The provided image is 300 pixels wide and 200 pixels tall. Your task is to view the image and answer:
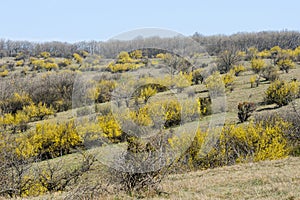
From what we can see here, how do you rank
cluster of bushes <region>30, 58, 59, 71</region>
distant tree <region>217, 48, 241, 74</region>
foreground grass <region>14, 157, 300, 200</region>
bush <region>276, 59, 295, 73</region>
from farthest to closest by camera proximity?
cluster of bushes <region>30, 58, 59, 71</region> → distant tree <region>217, 48, 241, 74</region> → bush <region>276, 59, 295, 73</region> → foreground grass <region>14, 157, 300, 200</region>

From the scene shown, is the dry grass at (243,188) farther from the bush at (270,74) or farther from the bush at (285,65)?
the bush at (285,65)

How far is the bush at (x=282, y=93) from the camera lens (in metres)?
34.2

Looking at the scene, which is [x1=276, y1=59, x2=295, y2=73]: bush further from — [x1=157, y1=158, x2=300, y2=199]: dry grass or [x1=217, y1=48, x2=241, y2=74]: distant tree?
[x1=157, y1=158, x2=300, y2=199]: dry grass

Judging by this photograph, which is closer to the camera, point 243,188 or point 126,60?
point 243,188

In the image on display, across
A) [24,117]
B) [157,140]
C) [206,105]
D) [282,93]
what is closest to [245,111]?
[282,93]

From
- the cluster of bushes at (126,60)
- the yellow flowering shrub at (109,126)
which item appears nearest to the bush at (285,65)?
the cluster of bushes at (126,60)

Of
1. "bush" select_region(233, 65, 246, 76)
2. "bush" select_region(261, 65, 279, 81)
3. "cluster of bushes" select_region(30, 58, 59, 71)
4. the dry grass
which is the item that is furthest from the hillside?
"cluster of bushes" select_region(30, 58, 59, 71)

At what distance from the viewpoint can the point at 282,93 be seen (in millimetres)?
34625

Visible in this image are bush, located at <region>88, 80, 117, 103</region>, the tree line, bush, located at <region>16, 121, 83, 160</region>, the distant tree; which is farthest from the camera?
the tree line

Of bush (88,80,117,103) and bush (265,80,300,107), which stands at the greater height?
bush (88,80,117,103)

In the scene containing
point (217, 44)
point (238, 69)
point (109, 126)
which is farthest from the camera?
point (217, 44)

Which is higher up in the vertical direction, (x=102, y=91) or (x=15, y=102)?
(x=102, y=91)

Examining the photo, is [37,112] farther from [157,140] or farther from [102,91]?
[157,140]

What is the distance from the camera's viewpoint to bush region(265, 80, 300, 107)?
34.2 m
